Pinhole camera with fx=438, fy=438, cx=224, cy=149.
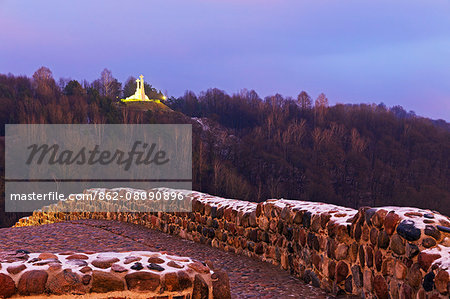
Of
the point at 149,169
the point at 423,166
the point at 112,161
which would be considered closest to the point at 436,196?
the point at 423,166

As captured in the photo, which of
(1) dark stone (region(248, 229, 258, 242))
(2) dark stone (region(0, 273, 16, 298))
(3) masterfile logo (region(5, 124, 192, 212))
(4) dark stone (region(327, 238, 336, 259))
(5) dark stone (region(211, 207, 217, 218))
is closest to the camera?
(2) dark stone (region(0, 273, 16, 298))

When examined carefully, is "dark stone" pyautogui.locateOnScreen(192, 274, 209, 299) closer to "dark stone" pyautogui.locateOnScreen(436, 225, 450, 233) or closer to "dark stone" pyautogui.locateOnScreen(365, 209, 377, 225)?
"dark stone" pyautogui.locateOnScreen(365, 209, 377, 225)

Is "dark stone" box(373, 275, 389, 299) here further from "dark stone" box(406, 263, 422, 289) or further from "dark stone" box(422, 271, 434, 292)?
"dark stone" box(422, 271, 434, 292)

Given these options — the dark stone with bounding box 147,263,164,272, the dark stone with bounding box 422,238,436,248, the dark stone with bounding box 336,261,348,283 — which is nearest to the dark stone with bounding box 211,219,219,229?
the dark stone with bounding box 336,261,348,283

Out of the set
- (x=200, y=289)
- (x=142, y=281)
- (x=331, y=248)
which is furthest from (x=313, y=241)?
(x=142, y=281)

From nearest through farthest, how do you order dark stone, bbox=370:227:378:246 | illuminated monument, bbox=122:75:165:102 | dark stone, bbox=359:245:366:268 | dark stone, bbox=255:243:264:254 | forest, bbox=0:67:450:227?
dark stone, bbox=370:227:378:246
dark stone, bbox=359:245:366:268
dark stone, bbox=255:243:264:254
forest, bbox=0:67:450:227
illuminated monument, bbox=122:75:165:102

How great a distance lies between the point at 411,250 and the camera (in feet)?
10.8

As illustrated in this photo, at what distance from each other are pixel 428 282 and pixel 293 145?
61.9 meters

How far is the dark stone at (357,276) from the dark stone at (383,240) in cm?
50

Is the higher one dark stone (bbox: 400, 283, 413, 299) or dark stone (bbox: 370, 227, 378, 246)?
dark stone (bbox: 370, 227, 378, 246)

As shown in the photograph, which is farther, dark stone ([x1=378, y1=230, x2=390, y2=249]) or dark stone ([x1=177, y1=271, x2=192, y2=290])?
dark stone ([x1=378, y1=230, x2=390, y2=249])

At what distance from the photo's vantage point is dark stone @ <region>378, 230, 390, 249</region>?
11.9ft

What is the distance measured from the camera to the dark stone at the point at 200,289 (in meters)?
3.13

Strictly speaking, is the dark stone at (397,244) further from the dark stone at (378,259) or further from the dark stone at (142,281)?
the dark stone at (142,281)
